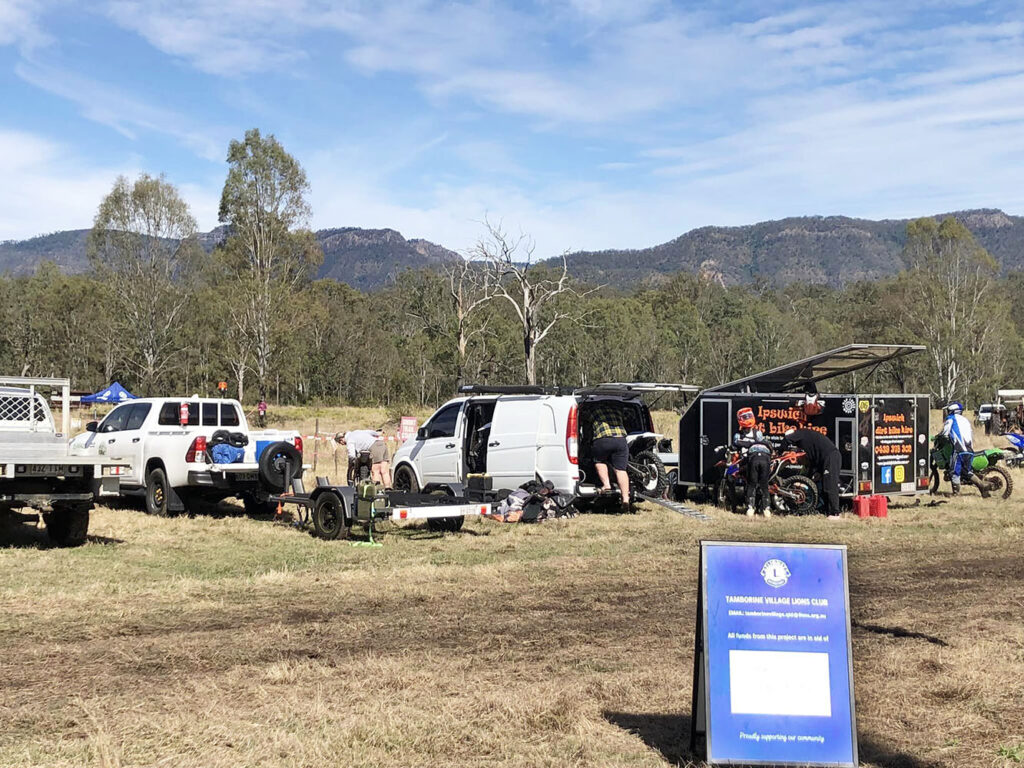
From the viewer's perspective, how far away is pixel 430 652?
6980 millimetres

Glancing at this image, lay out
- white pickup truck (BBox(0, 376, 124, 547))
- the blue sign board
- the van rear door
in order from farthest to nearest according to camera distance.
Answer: the van rear door, white pickup truck (BBox(0, 376, 124, 547)), the blue sign board

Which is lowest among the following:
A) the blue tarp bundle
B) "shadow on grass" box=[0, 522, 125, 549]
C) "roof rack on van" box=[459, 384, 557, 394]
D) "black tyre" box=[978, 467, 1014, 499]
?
"shadow on grass" box=[0, 522, 125, 549]

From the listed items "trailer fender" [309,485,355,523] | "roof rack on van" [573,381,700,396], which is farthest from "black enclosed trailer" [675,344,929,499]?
"trailer fender" [309,485,355,523]

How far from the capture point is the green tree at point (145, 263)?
49.4 meters

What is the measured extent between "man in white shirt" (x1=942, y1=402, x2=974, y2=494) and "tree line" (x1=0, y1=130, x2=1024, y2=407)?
18826mm

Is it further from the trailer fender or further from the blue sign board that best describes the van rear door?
the blue sign board

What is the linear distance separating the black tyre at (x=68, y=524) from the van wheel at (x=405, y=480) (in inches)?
203

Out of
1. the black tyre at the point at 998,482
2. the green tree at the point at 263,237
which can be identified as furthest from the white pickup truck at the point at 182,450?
the green tree at the point at 263,237

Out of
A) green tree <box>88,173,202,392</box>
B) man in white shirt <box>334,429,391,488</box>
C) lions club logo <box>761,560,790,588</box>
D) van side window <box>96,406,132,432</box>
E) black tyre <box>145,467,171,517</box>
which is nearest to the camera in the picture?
lions club logo <box>761,560,790,588</box>

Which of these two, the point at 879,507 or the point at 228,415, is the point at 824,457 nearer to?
the point at 879,507

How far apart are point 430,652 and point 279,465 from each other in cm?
830

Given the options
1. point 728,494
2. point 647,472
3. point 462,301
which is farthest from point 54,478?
point 462,301

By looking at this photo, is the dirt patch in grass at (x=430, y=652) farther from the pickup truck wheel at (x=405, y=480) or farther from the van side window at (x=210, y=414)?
the van side window at (x=210, y=414)

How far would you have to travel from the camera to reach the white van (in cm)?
1455
